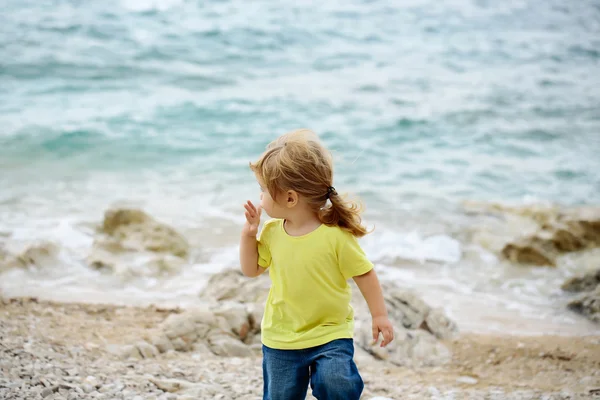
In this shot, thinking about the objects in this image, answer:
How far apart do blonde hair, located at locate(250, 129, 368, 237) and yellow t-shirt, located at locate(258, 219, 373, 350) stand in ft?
0.19

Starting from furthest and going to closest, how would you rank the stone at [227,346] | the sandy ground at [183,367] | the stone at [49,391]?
1. the stone at [227,346]
2. the sandy ground at [183,367]
3. the stone at [49,391]

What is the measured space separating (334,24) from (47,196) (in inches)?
501

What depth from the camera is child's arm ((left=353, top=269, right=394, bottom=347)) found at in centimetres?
266

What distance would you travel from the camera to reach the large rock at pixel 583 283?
240 inches

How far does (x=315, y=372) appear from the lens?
8.55 ft

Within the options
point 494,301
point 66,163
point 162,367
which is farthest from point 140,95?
point 162,367

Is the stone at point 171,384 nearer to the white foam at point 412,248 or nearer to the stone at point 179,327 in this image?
the stone at point 179,327

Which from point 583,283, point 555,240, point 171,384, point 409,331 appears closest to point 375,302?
point 171,384

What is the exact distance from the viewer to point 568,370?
4.44 m

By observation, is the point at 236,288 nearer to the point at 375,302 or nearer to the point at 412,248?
the point at 375,302

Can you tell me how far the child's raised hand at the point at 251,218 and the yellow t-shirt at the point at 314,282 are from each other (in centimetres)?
10

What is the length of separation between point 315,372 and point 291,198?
0.68 meters

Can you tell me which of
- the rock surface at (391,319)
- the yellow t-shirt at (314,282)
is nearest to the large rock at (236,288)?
the rock surface at (391,319)

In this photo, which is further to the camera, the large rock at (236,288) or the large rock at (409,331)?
the large rock at (236,288)
